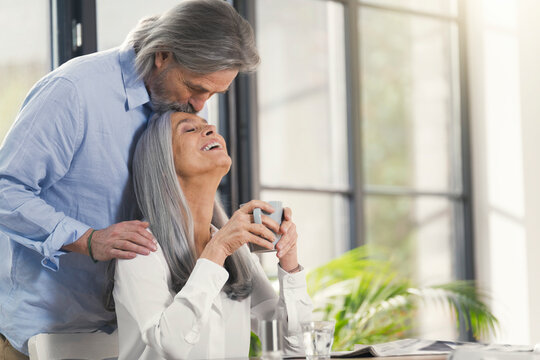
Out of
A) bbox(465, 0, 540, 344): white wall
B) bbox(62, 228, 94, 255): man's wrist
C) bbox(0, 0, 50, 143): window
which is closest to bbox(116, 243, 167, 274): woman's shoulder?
bbox(62, 228, 94, 255): man's wrist

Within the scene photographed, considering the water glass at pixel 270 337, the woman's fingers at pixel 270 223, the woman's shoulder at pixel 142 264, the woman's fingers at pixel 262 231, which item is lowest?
the water glass at pixel 270 337

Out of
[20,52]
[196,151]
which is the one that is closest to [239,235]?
[196,151]

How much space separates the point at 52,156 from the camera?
201 cm

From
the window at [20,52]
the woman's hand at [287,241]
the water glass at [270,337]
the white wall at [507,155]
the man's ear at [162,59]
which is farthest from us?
the white wall at [507,155]

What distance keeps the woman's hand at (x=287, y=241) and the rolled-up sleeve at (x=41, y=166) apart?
1.71 feet

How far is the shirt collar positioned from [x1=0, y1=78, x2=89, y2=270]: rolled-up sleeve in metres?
0.17

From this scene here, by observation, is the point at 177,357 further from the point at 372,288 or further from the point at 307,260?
the point at 307,260

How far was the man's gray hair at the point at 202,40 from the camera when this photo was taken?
2092 mm

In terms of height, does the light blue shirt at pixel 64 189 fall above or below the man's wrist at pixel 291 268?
above

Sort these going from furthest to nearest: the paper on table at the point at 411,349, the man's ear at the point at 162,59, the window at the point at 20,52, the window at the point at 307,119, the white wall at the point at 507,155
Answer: the white wall at the point at 507,155 < the window at the point at 307,119 < the window at the point at 20,52 < the man's ear at the point at 162,59 < the paper on table at the point at 411,349

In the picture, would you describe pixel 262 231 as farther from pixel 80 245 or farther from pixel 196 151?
pixel 80 245

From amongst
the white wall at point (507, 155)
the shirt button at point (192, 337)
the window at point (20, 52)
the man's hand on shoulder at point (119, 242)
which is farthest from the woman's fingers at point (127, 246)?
the white wall at point (507, 155)

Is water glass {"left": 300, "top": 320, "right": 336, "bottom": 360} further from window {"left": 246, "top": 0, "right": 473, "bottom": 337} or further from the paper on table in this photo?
window {"left": 246, "top": 0, "right": 473, "bottom": 337}

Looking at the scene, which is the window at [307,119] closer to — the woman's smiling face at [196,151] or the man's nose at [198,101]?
the man's nose at [198,101]
